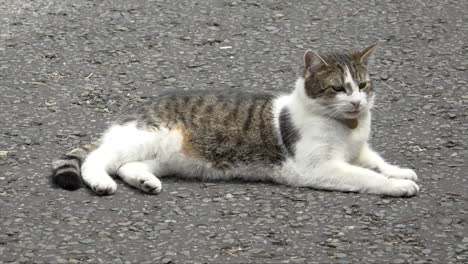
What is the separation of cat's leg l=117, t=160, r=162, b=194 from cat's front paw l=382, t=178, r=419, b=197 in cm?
144

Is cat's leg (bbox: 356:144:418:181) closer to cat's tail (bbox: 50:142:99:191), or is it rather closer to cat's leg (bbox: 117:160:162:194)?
cat's leg (bbox: 117:160:162:194)

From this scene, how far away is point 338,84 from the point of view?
18.7 ft

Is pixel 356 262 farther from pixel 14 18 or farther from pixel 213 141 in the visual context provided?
pixel 14 18

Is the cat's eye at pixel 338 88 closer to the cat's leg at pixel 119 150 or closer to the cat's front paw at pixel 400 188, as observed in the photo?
the cat's front paw at pixel 400 188

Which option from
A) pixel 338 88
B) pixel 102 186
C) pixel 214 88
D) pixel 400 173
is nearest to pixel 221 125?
pixel 338 88

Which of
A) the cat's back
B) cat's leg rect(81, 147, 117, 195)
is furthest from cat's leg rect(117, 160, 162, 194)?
the cat's back

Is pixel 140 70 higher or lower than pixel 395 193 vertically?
higher

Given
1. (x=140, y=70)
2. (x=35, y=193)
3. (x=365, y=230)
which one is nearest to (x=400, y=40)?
(x=140, y=70)

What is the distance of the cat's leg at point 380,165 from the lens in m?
→ 5.79

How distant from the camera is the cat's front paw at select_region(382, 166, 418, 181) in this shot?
227 inches

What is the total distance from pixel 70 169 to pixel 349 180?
1788 mm

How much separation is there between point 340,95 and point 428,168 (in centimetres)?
87

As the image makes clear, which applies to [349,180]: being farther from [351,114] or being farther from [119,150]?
[119,150]

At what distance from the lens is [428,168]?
6.02 meters
